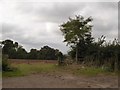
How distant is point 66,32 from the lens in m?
43.8

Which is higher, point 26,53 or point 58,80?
point 26,53

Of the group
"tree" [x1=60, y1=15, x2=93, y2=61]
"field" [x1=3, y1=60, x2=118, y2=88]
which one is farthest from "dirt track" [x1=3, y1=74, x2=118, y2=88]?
"tree" [x1=60, y1=15, x2=93, y2=61]

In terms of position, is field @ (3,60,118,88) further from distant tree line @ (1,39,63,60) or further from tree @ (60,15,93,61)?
distant tree line @ (1,39,63,60)

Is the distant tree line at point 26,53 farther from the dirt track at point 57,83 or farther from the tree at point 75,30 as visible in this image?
the dirt track at point 57,83

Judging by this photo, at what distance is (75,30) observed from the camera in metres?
42.7

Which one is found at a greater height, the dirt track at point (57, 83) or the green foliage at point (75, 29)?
the green foliage at point (75, 29)

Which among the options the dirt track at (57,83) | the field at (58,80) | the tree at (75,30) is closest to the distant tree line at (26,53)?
the tree at (75,30)

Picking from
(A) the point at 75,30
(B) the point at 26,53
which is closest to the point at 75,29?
(A) the point at 75,30

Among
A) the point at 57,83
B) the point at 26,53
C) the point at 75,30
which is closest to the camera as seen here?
the point at 57,83

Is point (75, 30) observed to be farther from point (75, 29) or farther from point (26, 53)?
point (26, 53)

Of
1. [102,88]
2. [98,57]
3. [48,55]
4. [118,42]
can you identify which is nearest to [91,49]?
[98,57]

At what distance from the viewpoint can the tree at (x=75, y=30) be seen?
1674 inches

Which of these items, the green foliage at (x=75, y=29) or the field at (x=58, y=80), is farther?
the green foliage at (x=75, y=29)

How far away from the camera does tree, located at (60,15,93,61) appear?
42.5 metres
